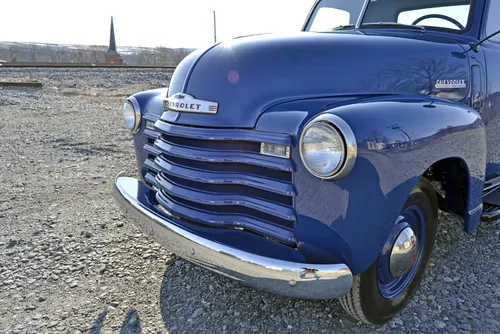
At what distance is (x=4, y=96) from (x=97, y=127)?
4453 mm

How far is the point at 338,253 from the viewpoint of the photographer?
180cm

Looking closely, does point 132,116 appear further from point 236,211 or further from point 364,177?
point 364,177

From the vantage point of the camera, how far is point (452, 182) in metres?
2.50

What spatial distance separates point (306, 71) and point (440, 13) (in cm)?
154

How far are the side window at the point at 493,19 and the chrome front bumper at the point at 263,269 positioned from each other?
226 cm

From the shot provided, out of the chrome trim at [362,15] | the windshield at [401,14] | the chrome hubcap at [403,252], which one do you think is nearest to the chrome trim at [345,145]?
the chrome hubcap at [403,252]

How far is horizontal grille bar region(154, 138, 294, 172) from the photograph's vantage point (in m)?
1.86

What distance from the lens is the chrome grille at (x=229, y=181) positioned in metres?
1.89

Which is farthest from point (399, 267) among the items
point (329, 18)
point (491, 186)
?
point (329, 18)

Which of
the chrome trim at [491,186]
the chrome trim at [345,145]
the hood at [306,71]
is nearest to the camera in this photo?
the chrome trim at [345,145]

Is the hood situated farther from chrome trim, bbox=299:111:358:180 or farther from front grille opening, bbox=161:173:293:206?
chrome trim, bbox=299:111:358:180

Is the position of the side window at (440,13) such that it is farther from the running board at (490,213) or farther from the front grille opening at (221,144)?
the front grille opening at (221,144)

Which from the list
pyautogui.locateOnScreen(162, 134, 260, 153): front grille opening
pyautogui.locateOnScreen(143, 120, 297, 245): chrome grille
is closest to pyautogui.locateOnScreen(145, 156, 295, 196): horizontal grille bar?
pyautogui.locateOnScreen(143, 120, 297, 245): chrome grille

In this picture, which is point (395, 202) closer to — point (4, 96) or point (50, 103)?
point (50, 103)
